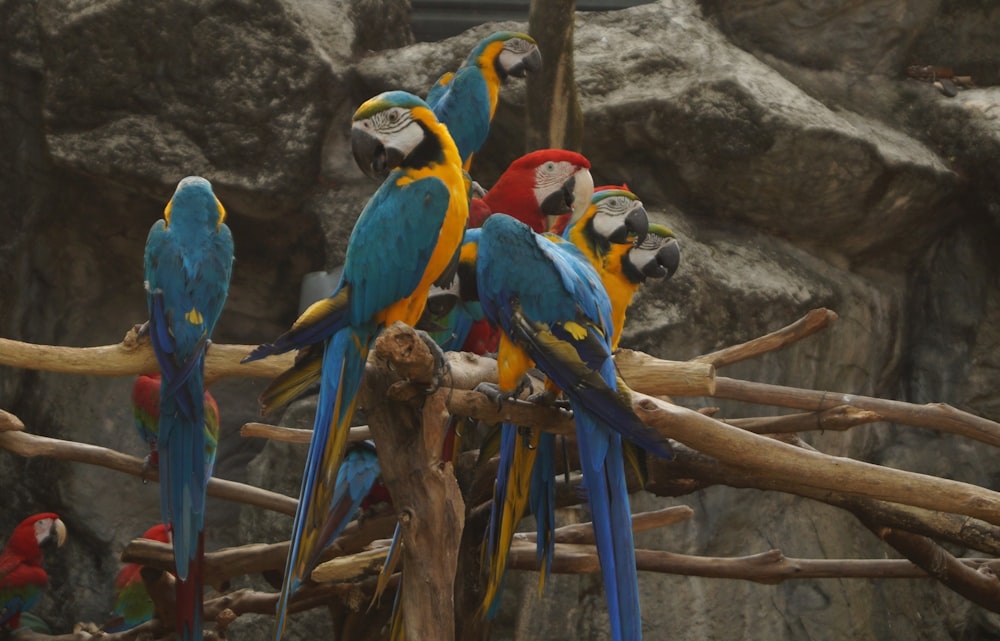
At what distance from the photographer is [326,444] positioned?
1898 millimetres

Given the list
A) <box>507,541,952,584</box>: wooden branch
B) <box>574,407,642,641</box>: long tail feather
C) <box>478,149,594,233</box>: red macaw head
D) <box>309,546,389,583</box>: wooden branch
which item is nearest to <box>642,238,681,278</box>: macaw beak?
<box>478,149,594,233</box>: red macaw head

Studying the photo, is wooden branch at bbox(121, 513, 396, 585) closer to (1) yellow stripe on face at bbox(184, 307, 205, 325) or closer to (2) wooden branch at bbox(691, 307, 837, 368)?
(1) yellow stripe on face at bbox(184, 307, 205, 325)

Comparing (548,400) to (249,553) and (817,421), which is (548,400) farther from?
(249,553)

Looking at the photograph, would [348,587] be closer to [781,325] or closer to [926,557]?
[926,557]

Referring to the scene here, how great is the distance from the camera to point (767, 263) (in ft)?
13.4

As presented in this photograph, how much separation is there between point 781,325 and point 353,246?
228 centimetres

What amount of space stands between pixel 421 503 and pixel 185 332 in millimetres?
812

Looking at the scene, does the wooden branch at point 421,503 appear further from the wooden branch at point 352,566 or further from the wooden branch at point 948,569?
the wooden branch at point 948,569

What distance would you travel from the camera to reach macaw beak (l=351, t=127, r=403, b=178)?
6.81 feet

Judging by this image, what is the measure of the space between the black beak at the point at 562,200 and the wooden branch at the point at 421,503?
1.00 metres

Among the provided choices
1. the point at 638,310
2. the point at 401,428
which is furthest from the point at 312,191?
the point at 401,428

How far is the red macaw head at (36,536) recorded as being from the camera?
3.90 m

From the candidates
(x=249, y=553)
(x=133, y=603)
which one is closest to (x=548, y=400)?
(x=249, y=553)

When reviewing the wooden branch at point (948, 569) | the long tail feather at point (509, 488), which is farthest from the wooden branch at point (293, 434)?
the wooden branch at point (948, 569)
